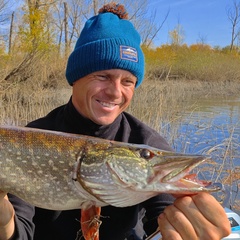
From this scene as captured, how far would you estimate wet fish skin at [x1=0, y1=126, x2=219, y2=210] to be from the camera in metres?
1.26

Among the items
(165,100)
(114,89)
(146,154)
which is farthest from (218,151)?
(146,154)

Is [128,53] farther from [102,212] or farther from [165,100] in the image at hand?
[165,100]

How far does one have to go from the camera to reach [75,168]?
1327 millimetres

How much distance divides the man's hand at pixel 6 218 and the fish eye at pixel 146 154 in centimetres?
59

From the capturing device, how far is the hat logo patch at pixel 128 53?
180 cm

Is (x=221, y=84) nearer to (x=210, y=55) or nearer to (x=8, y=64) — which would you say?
(x=210, y=55)

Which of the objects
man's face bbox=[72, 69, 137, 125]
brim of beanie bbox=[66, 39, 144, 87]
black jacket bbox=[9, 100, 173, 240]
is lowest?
black jacket bbox=[9, 100, 173, 240]

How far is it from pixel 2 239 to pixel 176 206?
79 centimetres

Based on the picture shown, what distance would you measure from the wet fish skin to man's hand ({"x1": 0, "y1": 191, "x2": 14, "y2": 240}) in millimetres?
69

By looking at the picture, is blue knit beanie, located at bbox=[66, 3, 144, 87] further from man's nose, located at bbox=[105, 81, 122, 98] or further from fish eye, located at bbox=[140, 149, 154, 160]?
fish eye, located at bbox=[140, 149, 154, 160]

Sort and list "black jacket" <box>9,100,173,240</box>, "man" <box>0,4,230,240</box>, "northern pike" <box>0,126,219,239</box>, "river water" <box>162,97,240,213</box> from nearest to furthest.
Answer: "northern pike" <box>0,126,219,239</box> → "black jacket" <box>9,100,173,240</box> → "man" <box>0,4,230,240</box> → "river water" <box>162,97,240,213</box>

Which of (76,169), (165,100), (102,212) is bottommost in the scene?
(102,212)

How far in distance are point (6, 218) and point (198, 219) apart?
0.79 m

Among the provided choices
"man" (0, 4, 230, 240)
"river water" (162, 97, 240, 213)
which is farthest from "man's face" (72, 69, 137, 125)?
"river water" (162, 97, 240, 213)
